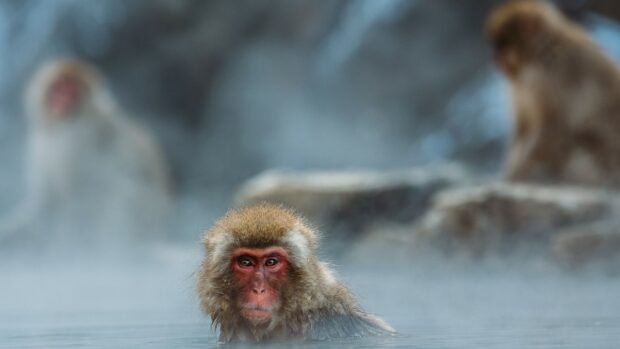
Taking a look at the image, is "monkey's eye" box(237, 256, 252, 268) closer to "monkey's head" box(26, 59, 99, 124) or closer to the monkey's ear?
the monkey's ear

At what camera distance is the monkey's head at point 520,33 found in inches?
359

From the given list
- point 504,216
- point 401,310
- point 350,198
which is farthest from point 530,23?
point 401,310

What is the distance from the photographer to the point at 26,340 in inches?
140

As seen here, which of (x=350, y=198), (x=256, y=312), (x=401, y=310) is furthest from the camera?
(x=350, y=198)

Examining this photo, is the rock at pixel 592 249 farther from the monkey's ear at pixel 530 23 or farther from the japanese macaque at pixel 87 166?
the japanese macaque at pixel 87 166

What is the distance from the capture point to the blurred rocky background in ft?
44.1

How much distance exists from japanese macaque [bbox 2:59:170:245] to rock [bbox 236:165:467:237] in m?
2.83

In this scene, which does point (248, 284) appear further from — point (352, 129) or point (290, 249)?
point (352, 129)

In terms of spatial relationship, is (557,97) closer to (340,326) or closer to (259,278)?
(340,326)

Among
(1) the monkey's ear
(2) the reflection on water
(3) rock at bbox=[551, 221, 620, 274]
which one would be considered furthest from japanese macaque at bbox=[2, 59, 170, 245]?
(3) rock at bbox=[551, 221, 620, 274]

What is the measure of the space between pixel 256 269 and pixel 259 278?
0.04 m

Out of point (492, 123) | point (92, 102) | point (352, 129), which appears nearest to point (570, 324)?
point (92, 102)

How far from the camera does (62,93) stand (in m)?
11.6

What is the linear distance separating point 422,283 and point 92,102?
623cm
